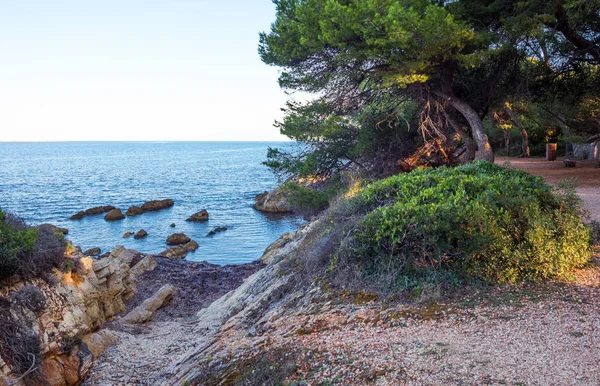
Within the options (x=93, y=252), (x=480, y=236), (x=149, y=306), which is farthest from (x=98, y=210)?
(x=480, y=236)

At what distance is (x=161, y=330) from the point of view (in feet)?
37.3

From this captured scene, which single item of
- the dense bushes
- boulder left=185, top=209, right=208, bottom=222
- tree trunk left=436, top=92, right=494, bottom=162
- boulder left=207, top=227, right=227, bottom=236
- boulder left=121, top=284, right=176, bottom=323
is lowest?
boulder left=207, top=227, right=227, bottom=236

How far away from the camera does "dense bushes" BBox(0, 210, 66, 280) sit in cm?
897

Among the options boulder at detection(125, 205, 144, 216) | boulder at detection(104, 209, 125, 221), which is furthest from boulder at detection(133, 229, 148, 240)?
boulder at detection(125, 205, 144, 216)

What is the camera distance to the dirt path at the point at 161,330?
8.59 m

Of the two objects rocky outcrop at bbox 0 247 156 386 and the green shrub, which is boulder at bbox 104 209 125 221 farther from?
the green shrub

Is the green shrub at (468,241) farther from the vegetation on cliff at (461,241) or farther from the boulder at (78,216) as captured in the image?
the boulder at (78,216)

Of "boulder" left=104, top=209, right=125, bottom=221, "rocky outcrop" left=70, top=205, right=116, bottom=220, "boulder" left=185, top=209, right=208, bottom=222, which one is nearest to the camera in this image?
"boulder" left=185, top=209, right=208, bottom=222

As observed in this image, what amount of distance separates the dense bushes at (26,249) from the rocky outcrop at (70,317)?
0.92 feet

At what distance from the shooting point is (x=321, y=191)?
56.6 ft

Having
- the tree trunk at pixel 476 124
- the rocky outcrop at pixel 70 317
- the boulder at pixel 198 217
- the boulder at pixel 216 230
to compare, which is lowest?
the boulder at pixel 216 230

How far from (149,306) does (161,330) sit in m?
2.39

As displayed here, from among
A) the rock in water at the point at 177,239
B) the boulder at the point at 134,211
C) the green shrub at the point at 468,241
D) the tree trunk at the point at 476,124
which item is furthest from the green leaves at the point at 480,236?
the boulder at the point at 134,211

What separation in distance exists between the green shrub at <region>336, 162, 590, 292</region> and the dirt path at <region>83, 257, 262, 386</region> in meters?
4.22
